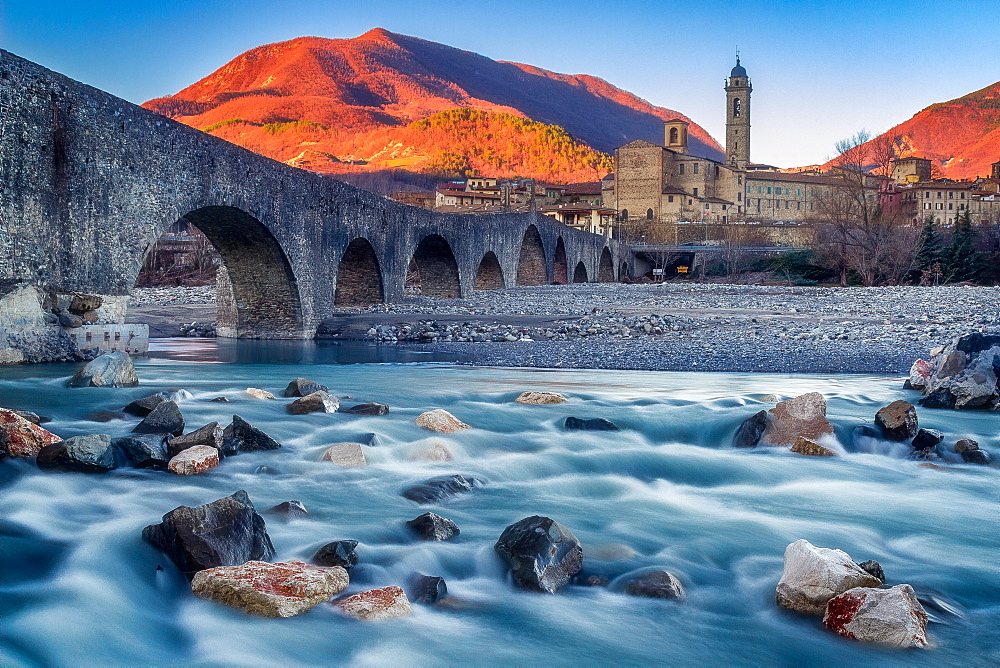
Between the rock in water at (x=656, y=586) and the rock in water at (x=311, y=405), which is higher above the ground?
the rock in water at (x=311, y=405)

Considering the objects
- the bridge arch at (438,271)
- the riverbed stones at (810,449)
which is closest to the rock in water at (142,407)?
the riverbed stones at (810,449)

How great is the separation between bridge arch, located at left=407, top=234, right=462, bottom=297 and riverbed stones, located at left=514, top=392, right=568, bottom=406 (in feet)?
64.6

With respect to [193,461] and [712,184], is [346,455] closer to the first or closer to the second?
[193,461]

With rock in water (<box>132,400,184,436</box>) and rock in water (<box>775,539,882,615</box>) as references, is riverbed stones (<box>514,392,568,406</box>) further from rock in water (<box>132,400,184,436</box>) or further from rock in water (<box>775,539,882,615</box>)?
rock in water (<box>775,539,882,615</box>)

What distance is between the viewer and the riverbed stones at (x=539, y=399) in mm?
8242

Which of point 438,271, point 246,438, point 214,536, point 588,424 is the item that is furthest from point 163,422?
point 438,271

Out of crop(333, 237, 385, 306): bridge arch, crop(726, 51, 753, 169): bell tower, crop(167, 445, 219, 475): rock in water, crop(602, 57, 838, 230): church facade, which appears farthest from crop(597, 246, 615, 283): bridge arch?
crop(167, 445, 219, 475): rock in water

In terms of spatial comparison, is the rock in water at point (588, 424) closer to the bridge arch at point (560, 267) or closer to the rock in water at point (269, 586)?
the rock in water at point (269, 586)

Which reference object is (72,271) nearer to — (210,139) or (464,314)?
(210,139)

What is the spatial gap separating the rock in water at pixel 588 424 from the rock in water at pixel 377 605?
388 centimetres

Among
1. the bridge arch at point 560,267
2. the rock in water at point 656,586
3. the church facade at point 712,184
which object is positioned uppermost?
the church facade at point 712,184

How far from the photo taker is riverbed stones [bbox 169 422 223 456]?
18.2ft

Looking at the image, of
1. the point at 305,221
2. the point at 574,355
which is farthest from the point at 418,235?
the point at 574,355

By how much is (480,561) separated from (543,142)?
510 feet
